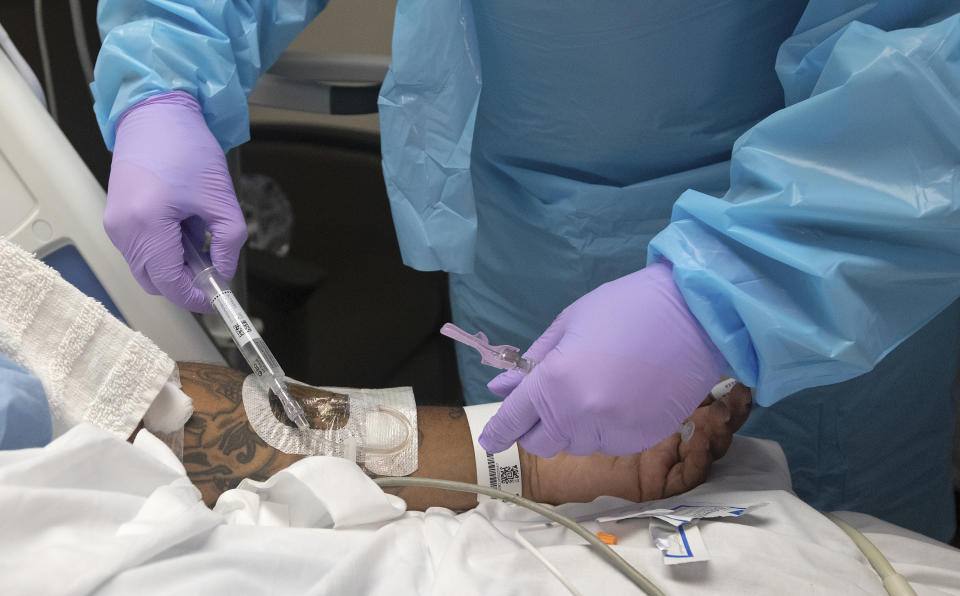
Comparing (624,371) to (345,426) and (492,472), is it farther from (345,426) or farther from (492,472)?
(345,426)

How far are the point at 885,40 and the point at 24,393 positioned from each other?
0.96 meters

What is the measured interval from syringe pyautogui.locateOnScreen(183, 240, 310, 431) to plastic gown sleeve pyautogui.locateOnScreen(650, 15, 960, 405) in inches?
21.6

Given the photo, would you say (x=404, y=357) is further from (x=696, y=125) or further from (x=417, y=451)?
(x=696, y=125)

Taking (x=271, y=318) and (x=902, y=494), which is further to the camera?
(x=271, y=318)

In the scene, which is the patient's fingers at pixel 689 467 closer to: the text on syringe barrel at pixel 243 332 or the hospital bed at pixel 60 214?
the text on syringe barrel at pixel 243 332

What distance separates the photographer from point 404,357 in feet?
7.35

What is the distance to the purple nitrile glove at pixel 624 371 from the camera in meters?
0.89

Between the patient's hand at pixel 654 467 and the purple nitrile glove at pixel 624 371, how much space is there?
0.56ft

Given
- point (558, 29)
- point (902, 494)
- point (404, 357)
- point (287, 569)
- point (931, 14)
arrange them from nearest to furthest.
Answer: point (287, 569) < point (931, 14) < point (558, 29) < point (902, 494) < point (404, 357)

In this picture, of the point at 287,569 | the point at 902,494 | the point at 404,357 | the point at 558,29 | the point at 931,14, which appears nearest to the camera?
the point at 287,569

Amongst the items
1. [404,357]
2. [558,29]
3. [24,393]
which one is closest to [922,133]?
[558,29]

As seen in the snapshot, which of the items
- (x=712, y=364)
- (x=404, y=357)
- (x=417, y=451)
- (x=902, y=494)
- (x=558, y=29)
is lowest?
(x=404, y=357)

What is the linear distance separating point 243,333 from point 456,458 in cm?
34

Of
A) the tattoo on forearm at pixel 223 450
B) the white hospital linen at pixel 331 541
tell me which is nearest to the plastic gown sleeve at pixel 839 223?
the white hospital linen at pixel 331 541
